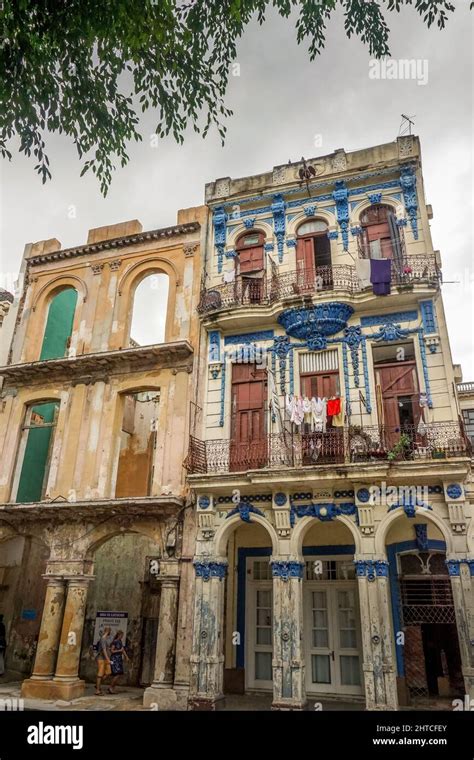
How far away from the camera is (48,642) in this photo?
13539 mm

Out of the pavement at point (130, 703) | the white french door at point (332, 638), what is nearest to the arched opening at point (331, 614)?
the white french door at point (332, 638)

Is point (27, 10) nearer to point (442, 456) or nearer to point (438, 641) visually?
point (442, 456)

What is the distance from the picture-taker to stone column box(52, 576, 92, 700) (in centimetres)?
1295

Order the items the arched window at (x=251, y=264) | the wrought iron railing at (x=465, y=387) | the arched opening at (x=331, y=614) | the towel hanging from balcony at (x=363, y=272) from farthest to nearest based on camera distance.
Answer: the wrought iron railing at (x=465, y=387) < the arched window at (x=251, y=264) < the towel hanging from balcony at (x=363, y=272) < the arched opening at (x=331, y=614)

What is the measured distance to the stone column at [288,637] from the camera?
37.8ft

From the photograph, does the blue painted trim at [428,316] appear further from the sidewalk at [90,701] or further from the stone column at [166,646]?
the sidewalk at [90,701]

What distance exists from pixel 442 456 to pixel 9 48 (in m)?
10.8

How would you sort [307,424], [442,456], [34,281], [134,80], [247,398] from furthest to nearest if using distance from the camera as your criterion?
[34,281] < [247,398] < [307,424] < [442,456] < [134,80]

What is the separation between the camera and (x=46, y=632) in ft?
44.9

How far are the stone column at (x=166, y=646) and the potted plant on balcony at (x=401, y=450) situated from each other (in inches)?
224

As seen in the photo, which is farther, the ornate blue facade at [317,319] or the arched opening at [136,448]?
the arched opening at [136,448]

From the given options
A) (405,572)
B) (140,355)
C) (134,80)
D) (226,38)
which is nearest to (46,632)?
(140,355)

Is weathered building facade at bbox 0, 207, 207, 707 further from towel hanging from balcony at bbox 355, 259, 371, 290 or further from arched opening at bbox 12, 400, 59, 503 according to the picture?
towel hanging from balcony at bbox 355, 259, 371, 290

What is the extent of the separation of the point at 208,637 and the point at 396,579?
467cm
